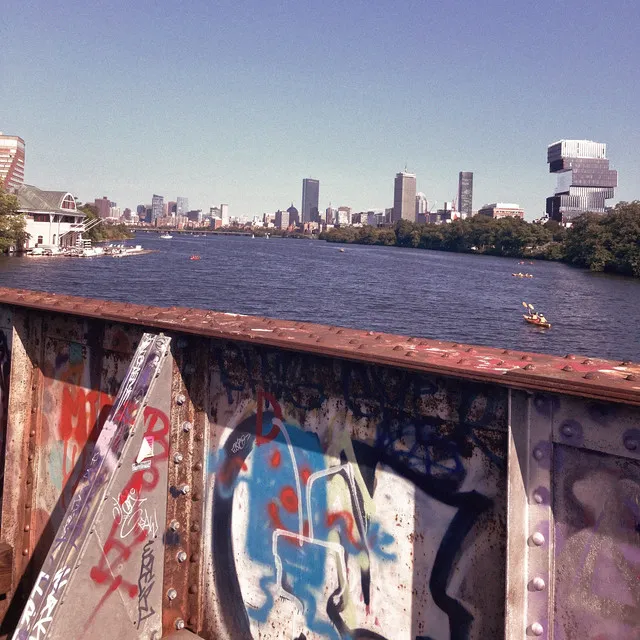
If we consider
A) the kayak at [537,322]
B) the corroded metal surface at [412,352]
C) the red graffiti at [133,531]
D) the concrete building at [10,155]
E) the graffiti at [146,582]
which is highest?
the concrete building at [10,155]

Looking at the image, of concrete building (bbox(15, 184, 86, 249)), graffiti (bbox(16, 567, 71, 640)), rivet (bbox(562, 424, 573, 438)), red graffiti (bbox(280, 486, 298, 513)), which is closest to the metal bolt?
rivet (bbox(562, 424, 573, 438))

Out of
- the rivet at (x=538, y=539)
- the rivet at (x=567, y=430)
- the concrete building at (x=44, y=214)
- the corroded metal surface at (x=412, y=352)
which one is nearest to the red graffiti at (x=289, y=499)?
the corroded metal surface at (x=412, y=352)

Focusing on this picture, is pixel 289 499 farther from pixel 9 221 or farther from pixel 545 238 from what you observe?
pixel 545 238

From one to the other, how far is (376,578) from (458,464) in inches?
35.0

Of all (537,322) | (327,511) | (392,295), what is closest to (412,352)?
(327,511)

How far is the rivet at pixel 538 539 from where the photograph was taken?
3.29 meters

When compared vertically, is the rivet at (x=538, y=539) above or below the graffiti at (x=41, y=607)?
above

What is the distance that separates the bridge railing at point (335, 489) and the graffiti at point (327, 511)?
1 cm

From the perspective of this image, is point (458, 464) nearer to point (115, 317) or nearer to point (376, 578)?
point (376, 578)

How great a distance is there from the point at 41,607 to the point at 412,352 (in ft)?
8.70

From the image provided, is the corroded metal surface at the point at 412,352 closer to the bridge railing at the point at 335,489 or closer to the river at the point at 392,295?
the bridge railing at the point at 335,489

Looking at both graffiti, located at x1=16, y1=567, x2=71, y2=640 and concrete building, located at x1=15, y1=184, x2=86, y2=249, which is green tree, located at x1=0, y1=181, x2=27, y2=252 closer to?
concrete building, located at x1=15, y1=184, x2=86, y2=249

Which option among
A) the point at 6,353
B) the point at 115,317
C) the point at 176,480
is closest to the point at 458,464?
the point at 176,480

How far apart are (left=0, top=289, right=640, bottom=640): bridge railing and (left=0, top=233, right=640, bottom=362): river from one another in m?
29.1
